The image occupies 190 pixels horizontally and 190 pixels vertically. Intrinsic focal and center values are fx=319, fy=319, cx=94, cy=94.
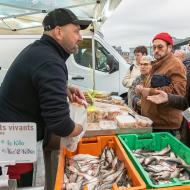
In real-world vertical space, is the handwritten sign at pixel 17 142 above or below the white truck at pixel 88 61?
below

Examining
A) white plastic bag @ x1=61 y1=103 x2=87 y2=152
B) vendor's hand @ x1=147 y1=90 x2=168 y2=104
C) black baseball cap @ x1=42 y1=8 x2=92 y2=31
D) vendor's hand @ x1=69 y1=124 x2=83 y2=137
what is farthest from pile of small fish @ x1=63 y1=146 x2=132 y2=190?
black baseball cap @ x1=42 y1=8 x2=92 y2=31

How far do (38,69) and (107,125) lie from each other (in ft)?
4.48

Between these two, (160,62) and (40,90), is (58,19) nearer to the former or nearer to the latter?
(40,90)

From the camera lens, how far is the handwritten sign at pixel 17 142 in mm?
2025

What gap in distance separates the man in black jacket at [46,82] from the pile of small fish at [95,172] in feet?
1.01

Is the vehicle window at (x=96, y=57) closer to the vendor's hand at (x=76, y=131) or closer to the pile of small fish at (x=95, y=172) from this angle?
the pile of small fish at (x=95, y=172)

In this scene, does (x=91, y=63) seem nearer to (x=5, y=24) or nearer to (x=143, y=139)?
(x=5, y=24)

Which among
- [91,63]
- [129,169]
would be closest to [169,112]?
[129,169]

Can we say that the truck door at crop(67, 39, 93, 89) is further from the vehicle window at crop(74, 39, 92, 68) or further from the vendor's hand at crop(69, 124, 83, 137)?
the vendor's hand at crop(69, 124, 83, 137)

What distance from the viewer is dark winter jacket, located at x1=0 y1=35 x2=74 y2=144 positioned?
6.97ft

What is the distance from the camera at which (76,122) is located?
103 inches

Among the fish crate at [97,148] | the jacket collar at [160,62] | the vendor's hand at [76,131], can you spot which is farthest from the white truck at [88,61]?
the vendor's hand at [76,131]

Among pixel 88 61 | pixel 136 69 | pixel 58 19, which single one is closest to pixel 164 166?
pixel 58 19

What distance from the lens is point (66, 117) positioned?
2.18m
